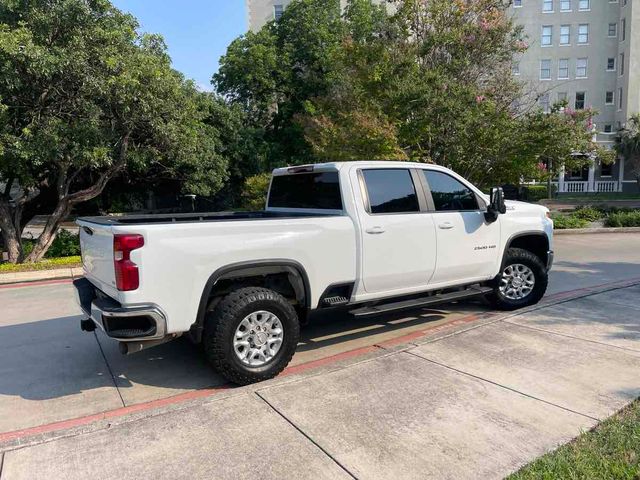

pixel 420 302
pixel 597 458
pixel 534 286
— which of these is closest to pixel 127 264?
pixel 420 302

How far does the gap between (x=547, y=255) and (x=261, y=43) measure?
23029 mm

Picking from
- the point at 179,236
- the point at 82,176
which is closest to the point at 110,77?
the point at 82,176

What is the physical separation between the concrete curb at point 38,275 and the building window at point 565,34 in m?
44.2

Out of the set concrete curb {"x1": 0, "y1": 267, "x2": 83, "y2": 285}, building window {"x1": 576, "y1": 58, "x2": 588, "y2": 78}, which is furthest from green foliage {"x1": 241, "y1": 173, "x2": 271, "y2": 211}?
building window {"x1": 576, "y1": 58, "x2": 588, "y2": 78}

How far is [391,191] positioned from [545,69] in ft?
145

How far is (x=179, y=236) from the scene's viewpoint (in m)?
3.99

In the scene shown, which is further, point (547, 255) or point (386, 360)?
point (547, 255)

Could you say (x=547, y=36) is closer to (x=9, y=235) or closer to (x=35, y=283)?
(x=9, y=235)

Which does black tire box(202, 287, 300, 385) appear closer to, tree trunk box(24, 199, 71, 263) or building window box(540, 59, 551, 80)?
tree trunk box(24, 199, 71, 263)

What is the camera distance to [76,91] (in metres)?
11.0

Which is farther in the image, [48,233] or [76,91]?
[48,233]

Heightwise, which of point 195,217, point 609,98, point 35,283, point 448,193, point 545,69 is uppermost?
point 545,69

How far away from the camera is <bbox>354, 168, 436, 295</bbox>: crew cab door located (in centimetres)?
506

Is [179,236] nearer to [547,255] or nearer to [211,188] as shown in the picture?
[547,255]
